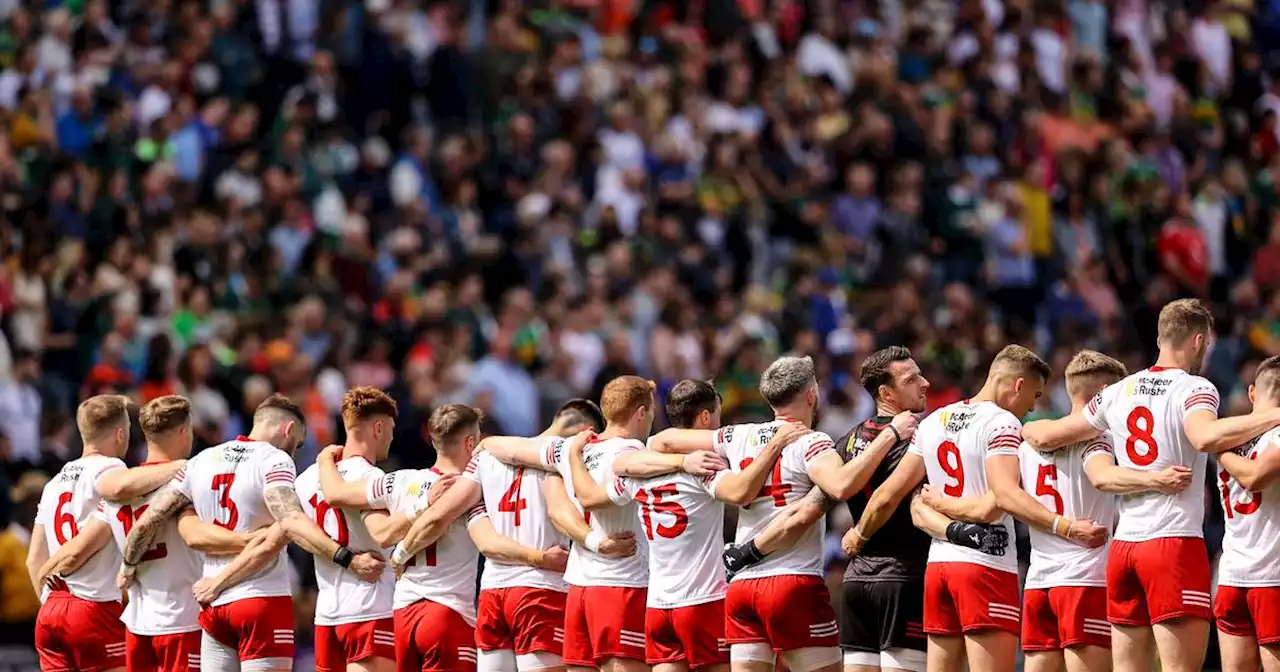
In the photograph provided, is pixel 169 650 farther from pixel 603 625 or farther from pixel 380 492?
pixel 603 625

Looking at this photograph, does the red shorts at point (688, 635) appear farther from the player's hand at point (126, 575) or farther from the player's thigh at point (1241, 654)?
the player's hand at point (126, 575)

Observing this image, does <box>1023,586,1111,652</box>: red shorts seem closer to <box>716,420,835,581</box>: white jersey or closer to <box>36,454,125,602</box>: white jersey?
<box>716,420,835,581</box>: white jersey

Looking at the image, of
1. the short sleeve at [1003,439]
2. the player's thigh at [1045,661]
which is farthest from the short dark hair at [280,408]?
the player's thigh at [1045,661]

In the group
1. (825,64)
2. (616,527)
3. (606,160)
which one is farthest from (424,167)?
(616,527)

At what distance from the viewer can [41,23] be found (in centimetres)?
2678

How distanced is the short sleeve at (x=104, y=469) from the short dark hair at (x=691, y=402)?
13.0ft

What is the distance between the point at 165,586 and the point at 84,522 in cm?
89

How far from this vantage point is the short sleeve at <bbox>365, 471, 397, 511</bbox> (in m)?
14.2

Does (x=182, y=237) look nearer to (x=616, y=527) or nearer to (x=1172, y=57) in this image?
(x=616, y=527)

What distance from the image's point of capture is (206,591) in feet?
47.7

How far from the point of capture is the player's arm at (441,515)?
1404 centimetres

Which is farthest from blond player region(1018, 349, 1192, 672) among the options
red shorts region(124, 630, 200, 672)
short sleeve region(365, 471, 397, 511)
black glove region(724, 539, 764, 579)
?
red shorts region(124, 630, 200, 672)

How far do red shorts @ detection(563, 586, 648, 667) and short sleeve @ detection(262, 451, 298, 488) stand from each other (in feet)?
6.77

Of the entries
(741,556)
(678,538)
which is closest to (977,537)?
(741,556)
